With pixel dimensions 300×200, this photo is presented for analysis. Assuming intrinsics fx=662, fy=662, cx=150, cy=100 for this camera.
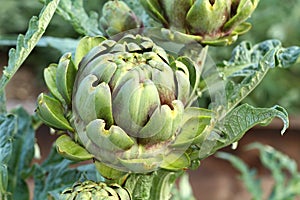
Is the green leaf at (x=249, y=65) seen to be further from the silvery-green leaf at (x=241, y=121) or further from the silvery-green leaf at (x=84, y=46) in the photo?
the silvery-green leaf at (x=84, y=46)

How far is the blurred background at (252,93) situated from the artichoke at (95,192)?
1718mm

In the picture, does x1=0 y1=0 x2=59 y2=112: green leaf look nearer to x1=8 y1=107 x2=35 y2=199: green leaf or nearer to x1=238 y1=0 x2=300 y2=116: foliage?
x1=8 y1=107 x2=35 y2=199: green leaf

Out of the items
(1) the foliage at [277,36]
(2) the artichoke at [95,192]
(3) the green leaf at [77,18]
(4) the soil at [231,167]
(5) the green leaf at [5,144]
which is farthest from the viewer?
(1) the foliage at [277,36]

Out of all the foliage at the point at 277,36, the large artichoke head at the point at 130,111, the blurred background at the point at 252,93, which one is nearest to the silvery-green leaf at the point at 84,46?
the large artichoke head at the point at 130,111

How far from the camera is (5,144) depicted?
0.63m

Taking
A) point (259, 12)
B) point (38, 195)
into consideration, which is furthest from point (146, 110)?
point (259, 12)

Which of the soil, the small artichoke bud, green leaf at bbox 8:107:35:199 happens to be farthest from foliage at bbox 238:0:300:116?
the small artichoke bud

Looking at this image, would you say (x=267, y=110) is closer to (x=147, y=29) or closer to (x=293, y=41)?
(x=147, y=29)

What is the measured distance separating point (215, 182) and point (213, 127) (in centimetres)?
187

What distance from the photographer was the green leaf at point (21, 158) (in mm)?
781

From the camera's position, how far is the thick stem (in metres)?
0.59

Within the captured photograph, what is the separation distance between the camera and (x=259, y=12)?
251 centimetres

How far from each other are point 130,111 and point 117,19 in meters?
0.15

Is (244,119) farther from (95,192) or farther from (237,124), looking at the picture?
(95,192)
